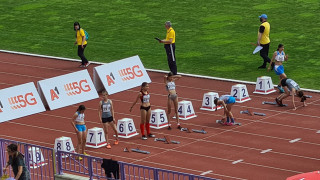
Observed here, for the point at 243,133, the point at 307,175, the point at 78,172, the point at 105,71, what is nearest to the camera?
the point at 307,175

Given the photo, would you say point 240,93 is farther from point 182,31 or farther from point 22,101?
point 182,31

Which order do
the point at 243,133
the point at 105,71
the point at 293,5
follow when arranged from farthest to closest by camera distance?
the point at 293,5
the point at 105,71
the point at 243,133

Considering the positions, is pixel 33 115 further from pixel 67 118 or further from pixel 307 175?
pixel 307 175

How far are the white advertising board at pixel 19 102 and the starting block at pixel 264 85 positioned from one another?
7732mm

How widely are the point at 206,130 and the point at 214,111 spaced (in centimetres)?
242

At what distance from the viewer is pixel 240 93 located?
33812 millimetres

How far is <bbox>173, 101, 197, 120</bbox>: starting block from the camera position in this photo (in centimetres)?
3203

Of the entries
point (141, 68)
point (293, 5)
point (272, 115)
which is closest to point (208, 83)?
point (141, 68)

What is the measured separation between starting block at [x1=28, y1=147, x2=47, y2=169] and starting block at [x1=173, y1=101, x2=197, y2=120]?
22.3 ft

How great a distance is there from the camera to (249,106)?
3334cm

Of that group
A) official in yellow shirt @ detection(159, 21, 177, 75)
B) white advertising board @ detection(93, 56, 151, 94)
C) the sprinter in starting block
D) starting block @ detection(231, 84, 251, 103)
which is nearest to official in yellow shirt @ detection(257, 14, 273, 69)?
official in yellow shirt @ detection(159, 21, 177, 75)

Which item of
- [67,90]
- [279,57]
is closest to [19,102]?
[67,90]

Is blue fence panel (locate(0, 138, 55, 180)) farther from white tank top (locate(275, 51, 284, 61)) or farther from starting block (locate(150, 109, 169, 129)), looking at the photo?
white tank top (locate(275, 51, 284, 61))

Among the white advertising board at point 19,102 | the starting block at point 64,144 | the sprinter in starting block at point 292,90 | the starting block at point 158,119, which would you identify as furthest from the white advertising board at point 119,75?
the starting block at point 64,144
